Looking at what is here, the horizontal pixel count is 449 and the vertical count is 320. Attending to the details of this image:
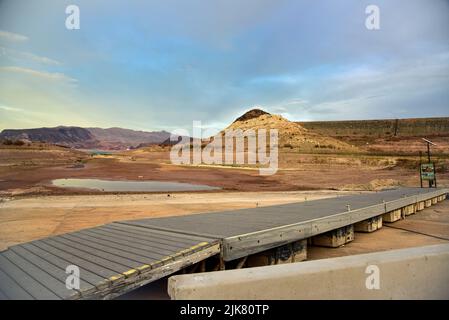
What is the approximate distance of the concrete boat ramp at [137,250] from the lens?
309 cm

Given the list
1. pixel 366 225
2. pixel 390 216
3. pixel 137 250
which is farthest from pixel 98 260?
pixel 390 216

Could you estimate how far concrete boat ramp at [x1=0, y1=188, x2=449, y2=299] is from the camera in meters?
3.09

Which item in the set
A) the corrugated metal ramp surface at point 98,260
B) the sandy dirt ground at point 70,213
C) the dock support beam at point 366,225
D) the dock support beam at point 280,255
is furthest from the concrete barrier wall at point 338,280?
the sandy dirt ground at point 70,213

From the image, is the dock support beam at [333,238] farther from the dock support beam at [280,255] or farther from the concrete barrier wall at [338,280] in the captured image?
the concrete barrier wall at [338,280]

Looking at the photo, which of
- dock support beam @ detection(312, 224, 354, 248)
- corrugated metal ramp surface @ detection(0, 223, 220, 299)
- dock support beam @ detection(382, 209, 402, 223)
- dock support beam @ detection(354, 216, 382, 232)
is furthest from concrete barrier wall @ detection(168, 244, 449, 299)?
dock support beam @ detection(382, 209, 402, 223)

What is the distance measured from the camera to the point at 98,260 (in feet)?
12.1

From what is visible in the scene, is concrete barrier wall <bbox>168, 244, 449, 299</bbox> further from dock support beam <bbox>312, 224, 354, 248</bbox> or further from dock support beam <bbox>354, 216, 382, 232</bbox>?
dock support beam <bbox>354, 216, 382, 232</bbox>

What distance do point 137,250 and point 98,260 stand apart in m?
0.45

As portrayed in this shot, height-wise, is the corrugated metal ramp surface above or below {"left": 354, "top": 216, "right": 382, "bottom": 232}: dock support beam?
above

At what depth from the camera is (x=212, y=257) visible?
4.44 meters

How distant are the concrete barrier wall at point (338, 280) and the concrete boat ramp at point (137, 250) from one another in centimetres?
73
